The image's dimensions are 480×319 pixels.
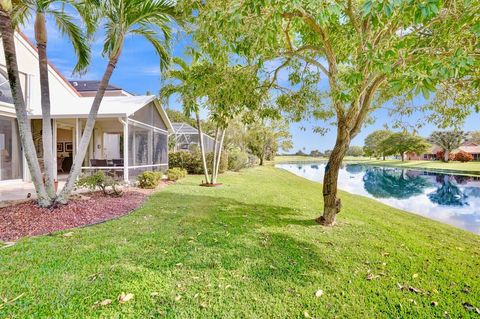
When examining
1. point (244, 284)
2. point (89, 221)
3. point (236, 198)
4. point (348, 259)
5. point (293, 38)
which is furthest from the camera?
point (236, 198)

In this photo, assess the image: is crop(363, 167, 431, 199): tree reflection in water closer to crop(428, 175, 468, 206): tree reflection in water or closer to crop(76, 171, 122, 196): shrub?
crop(428, 175, 468, 206): tree reflection in water

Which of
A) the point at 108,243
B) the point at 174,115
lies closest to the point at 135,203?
the point at 108,243

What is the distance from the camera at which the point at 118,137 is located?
1445cm

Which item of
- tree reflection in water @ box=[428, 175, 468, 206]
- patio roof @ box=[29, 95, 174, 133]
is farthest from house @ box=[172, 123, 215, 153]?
tree reflection in water @ box=[428, 175, 468, 206]

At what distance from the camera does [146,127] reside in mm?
14156

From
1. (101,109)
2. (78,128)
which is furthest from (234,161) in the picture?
(78,128)

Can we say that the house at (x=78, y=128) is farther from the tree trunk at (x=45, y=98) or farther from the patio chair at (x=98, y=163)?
the tree trunk at (x=45, y=98)

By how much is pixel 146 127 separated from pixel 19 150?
5522 millimetres

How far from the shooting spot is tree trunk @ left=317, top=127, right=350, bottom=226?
6.53m

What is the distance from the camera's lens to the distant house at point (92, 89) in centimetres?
2309

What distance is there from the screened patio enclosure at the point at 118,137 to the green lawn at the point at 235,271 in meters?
6.25

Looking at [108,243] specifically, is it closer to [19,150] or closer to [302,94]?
[302,94]

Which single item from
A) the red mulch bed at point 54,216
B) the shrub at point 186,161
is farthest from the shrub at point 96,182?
the shrub at point 186,161

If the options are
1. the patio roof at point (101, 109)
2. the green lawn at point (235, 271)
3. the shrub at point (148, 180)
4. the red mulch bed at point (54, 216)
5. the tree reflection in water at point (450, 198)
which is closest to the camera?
the green lawn at point (235, 271)
